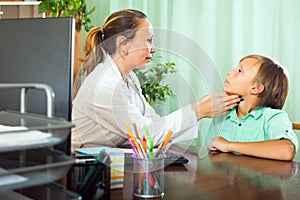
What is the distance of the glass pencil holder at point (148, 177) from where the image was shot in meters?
0.95

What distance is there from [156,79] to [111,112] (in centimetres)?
17

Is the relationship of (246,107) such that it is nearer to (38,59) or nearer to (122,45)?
(122,45)

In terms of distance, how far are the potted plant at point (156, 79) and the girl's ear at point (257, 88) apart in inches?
16.7

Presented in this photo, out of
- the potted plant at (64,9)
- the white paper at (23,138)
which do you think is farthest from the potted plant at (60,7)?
the white paper at (23,138)

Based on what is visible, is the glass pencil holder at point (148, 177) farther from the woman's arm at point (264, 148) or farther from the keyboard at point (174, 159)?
the woman's arm at point (264, 148)

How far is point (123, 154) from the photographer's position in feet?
3.40

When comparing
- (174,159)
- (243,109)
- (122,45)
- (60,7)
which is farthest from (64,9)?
(174,159)

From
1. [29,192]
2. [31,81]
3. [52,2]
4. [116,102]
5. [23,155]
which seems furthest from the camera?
[52,2]

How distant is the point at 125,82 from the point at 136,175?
39cm

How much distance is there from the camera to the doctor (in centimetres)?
125

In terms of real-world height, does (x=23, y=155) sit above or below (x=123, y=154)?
above

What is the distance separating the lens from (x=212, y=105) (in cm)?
136

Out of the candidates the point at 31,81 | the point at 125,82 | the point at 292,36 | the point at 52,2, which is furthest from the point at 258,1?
the point at 31,81

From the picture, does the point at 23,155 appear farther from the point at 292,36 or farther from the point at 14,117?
the point at 292,36
